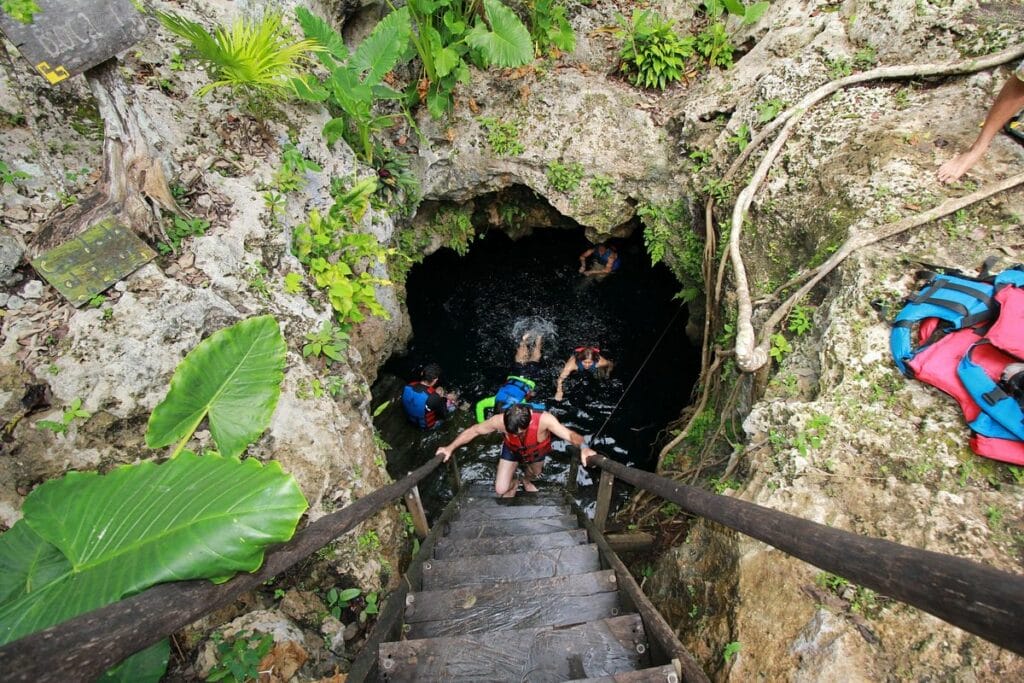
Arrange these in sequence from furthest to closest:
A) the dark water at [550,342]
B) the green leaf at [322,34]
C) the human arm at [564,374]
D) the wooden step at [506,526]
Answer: the human arm at [564,374]
the dark water at [550,342]
the green leaf at [322,34]
the wooden step at [506,526]

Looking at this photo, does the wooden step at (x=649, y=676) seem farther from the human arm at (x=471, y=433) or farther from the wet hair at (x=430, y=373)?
the wet hair at (x=430, y=373)

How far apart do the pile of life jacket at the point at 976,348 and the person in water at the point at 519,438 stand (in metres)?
2.60

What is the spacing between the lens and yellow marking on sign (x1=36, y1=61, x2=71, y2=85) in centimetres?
277

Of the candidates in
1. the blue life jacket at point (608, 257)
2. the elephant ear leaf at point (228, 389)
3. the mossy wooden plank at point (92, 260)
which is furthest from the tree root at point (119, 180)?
the blue life jacket at point (608, 257)

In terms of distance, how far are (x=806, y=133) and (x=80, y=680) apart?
265 inches

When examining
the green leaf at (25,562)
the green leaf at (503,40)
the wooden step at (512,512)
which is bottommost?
the wooden step at (512,512)

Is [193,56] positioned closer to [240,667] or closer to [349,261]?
[349,261]

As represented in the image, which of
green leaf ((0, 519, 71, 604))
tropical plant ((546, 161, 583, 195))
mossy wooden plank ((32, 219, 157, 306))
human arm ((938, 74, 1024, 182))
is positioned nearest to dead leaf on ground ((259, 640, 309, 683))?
green leaf ((0, 519, 71, 604))

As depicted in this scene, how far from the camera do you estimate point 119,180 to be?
3.59 m

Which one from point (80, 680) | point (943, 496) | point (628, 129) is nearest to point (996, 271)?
point (943, 496)

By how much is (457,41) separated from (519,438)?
5.47 m

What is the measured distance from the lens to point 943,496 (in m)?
2.74

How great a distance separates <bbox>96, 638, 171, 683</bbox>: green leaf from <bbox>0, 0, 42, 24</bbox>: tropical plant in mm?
3728

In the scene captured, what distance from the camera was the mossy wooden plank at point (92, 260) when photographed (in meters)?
3.29
